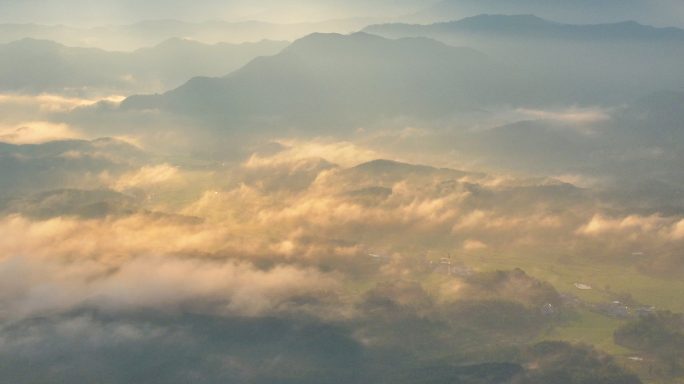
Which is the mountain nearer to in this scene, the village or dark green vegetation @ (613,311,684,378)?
the village

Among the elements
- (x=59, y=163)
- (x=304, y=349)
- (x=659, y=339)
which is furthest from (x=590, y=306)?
(x=59, y=163)

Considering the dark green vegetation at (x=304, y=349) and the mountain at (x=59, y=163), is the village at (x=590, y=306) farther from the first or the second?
the mountain at (x=59, y=163)

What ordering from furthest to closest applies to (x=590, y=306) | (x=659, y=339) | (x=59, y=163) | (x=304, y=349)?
(x=59, y=163) → (x=590, y=306) → (x=659, y=339) → (x=304, y=349)

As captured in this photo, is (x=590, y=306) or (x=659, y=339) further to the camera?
(x=590, y=306)

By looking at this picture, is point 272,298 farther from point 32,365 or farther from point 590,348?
point 590,348

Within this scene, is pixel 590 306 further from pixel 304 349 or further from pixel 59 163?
pixel 59 163

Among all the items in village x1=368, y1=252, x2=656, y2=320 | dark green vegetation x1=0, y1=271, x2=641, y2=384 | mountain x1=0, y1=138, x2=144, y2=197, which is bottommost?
dark green vegetation x1=0, y1=271, x2=641, y2=384

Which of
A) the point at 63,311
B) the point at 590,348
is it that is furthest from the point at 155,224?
the point at 590,348

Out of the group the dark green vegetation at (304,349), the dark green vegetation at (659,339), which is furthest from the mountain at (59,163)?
the dark green vegetation at (659,339)

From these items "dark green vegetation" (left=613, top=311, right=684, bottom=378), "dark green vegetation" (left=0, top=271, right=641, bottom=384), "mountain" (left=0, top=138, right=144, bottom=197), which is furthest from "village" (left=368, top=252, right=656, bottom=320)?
"mountain" (left=0, top=138, right=144, bottom=197)

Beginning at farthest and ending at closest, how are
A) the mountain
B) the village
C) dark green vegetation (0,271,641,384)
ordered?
the mountain, the village, dark green vegetation (0,271,641,384)

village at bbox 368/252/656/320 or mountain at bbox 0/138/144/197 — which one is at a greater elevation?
mountain at bbox 0/138/144/197

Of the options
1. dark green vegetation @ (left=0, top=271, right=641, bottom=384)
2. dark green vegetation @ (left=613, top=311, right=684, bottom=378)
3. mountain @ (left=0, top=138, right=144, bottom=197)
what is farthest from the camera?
mountain @ (left=0, top=138, right=144, bottom=197)
